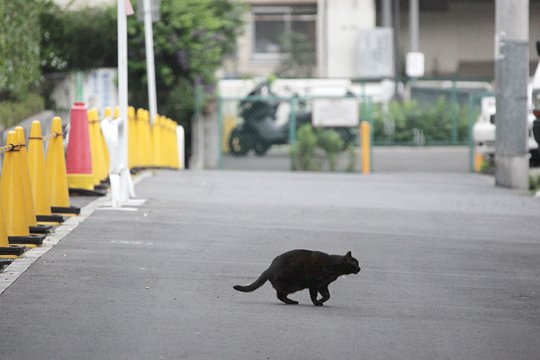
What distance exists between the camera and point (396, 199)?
18.7 metres

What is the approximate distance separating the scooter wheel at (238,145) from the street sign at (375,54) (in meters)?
14.3

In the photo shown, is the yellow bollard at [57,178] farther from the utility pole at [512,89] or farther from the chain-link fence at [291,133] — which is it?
the chain-link fence at [291,133]

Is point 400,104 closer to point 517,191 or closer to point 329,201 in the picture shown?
point 517,191

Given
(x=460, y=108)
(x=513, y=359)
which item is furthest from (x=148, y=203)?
(x=460, y=108)

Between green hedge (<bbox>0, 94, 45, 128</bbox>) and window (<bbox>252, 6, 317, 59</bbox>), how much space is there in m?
30.7

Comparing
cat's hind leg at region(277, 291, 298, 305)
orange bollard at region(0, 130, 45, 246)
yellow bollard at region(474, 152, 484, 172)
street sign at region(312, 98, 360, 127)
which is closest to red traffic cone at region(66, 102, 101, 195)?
orange bollard at region(0, 130, 45, 246)

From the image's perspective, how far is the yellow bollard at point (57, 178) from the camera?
14227 millimetres

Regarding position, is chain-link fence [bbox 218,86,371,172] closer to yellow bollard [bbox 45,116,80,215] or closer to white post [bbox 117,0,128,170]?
white post [bbox 117,0,128,170]

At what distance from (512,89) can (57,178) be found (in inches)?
397

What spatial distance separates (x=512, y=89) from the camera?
2248 cm

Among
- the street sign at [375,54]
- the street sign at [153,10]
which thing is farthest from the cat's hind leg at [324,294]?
the street sign at [375,54]

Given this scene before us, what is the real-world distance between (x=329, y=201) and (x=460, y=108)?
77.3 ft

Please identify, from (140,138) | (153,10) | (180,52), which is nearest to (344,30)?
(180,52)

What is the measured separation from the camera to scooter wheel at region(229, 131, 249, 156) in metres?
36.1
